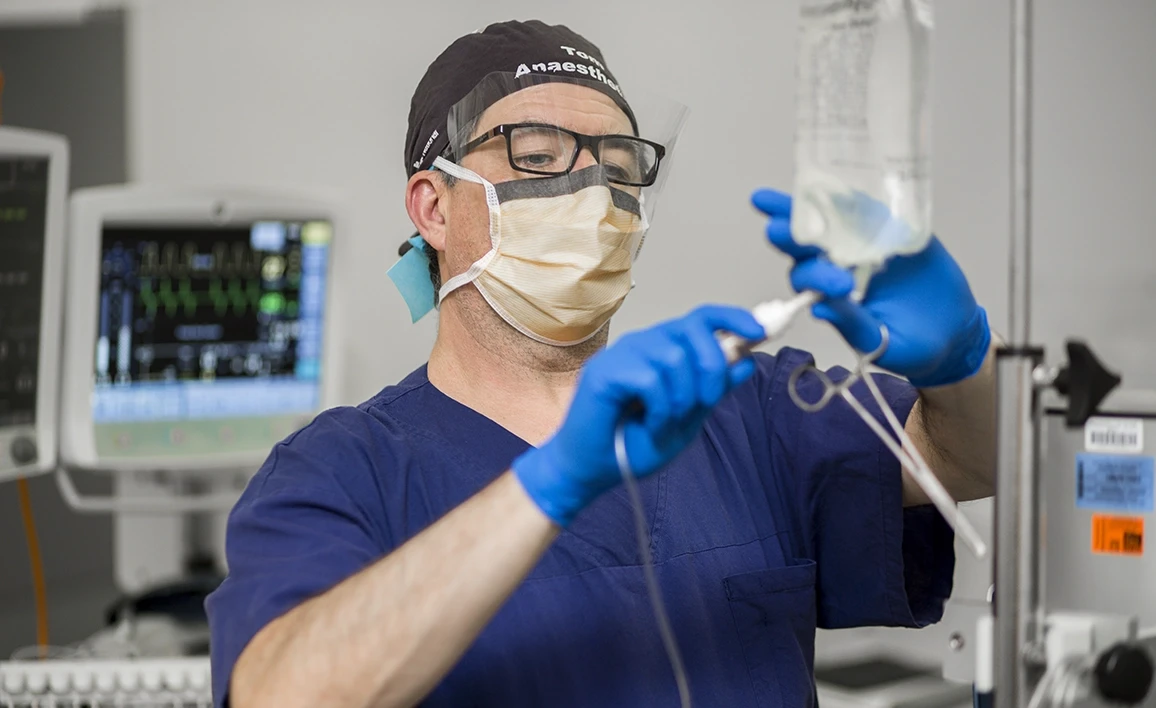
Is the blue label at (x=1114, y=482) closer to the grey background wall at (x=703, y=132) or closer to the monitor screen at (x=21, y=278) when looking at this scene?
the grey background wall at (x=703, y=132)

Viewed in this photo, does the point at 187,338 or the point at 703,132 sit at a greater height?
the point at 703,132

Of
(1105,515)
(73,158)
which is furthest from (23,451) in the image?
(1105,515)

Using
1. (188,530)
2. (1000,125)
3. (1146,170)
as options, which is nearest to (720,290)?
(1000,125)

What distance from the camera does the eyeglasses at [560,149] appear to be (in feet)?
4.28

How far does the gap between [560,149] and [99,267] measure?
1.26 m

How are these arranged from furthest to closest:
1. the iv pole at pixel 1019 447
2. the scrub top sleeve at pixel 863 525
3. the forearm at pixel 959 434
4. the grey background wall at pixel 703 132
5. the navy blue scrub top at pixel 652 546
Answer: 1. the grey background wall at pixel 703 132
2. the scrub top sleeve at pixel 863 525
3. the forearm at pixel 959 434
4. the navy blue scrub top at pixel 652 546
5. the iv pole at pixel 1019 447

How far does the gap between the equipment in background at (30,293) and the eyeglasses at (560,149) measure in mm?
1080

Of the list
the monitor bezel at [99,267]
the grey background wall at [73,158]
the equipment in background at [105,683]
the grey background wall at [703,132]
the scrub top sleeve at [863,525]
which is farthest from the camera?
the grey background wall at [73,158]

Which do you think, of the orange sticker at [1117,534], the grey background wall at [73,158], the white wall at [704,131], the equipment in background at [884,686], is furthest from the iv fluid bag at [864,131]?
the grey background wall at [73,158]

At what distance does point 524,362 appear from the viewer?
135 centimetres

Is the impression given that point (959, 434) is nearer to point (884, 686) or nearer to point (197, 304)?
point (884, 686)

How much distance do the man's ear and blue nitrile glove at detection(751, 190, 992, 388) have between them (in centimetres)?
52

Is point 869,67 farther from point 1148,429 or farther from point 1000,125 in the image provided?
point 1000,125

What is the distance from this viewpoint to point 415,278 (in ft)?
4.95
